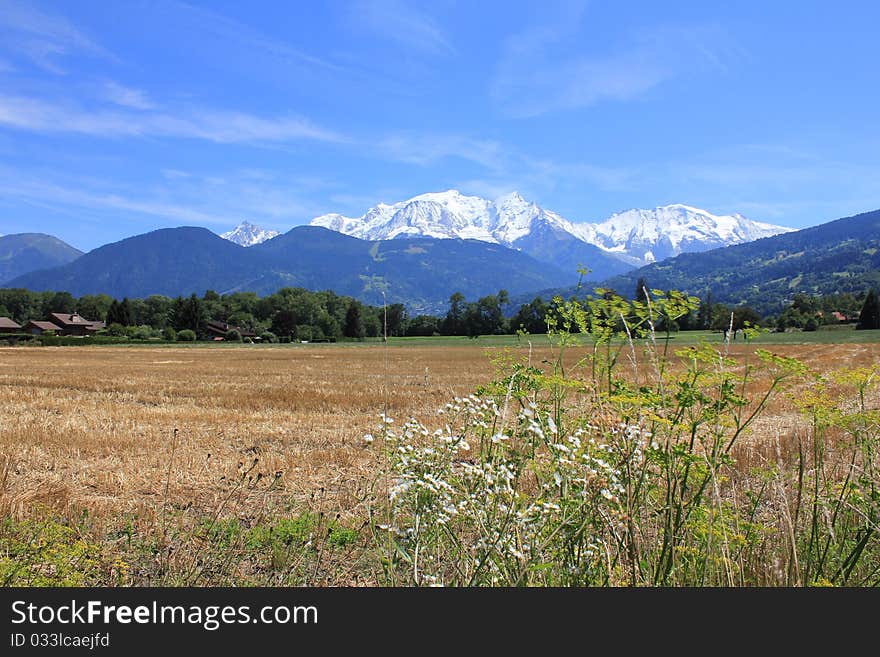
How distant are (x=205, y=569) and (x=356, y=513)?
6.70 ft

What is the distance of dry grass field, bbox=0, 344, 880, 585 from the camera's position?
4918 mm

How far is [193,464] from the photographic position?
884 cm

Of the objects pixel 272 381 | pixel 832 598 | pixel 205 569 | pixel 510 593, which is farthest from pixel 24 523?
pixel 272 381

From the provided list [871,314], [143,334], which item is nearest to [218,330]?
[143,334]

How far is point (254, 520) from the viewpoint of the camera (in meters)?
6.05

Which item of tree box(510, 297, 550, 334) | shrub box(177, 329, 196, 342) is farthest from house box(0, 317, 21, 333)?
tree box(510, 297, 550, 334)

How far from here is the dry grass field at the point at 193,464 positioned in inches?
194

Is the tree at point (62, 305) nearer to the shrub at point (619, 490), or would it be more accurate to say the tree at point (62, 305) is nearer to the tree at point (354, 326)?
the tree at point (354, 326)

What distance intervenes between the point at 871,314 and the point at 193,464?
494 feet

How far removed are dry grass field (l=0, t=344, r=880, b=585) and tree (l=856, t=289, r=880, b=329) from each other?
447 ft

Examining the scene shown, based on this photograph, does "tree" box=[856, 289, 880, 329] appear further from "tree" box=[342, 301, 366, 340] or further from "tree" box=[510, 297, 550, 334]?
"tree" box=[510, 297, 550, 334]

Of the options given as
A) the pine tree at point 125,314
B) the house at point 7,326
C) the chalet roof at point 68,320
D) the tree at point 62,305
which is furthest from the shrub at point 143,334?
the tree at point 62,305

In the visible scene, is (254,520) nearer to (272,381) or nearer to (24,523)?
(24,523)

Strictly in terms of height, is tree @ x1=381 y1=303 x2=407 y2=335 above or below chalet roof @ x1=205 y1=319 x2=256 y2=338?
above
